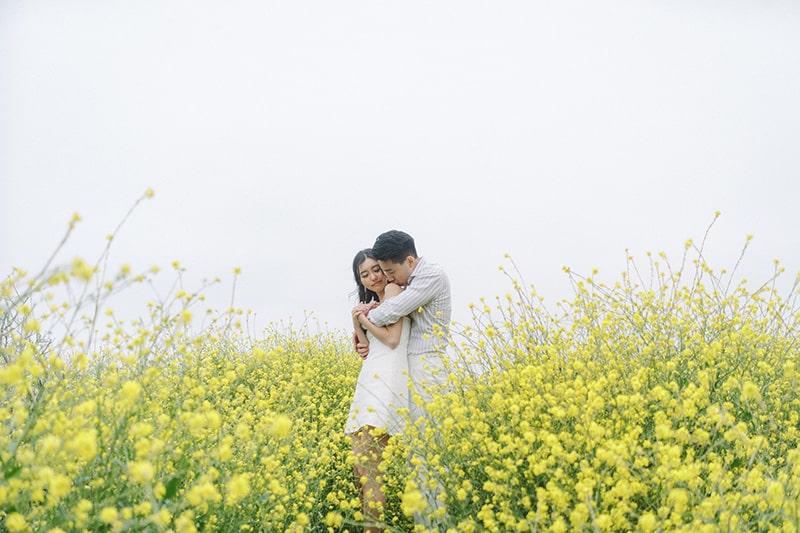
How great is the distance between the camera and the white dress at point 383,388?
3.19 meters

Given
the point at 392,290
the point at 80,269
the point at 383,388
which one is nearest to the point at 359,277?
the point at 392,290

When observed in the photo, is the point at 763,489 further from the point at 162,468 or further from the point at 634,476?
the point at 162,468

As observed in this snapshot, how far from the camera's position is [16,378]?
1.54 m

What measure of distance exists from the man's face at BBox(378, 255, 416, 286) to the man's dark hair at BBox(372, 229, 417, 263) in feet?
0.07

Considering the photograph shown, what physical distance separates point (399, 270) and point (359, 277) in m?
0.43

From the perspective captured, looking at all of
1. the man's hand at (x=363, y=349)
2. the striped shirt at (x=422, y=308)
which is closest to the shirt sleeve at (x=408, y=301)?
the striped shirt at (x=422, y=308)

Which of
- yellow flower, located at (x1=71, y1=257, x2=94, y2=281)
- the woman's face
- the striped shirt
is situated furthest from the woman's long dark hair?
yellow flower, located at (x1=71, y1=257, x2=94, y2=281)

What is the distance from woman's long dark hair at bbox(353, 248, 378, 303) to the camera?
11.7ft

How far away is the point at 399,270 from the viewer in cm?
338

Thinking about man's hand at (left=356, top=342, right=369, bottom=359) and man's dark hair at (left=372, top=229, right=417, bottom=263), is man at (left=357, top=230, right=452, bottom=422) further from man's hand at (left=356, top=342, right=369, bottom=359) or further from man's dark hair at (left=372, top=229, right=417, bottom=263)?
man's hand at (left=356, top=342, right=369, bottom=359)

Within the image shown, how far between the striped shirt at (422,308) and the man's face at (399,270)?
3 cm

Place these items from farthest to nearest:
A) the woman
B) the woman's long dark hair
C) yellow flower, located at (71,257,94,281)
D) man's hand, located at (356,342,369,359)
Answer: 1. the woman's long dark hair
2. man's hand, located at (356,342,369,359)
3. the woman
4. yellow flower, located at (71,257,94,281)

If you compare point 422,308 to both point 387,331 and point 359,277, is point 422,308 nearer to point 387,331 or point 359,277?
point 387,331

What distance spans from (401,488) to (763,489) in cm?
154
